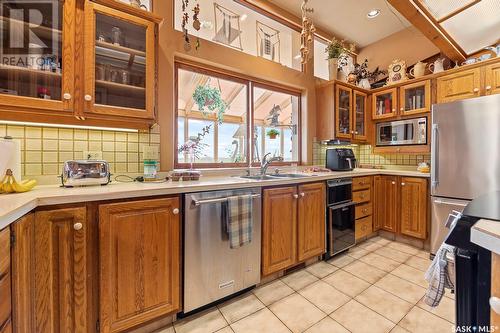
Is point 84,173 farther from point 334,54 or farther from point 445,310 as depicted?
point 334,54

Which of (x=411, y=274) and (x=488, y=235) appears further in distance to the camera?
(x=411, y=274)

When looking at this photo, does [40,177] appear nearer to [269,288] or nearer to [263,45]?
[269,288]

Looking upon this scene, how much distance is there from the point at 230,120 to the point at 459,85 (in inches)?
109

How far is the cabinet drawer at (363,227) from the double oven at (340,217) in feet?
0.45

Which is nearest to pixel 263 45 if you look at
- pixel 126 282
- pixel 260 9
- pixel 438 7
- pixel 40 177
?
pixel 260 9

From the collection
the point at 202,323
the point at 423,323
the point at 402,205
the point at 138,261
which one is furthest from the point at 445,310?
the point at 138,261

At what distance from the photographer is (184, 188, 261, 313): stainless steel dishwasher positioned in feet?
4.88

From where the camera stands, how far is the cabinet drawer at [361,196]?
8.77ft

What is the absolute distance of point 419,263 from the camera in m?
2.31

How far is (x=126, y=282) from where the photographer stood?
1.27 metres

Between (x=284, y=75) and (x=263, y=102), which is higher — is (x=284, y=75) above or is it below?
above

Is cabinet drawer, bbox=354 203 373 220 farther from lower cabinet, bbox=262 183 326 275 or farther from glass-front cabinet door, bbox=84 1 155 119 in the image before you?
glass-front cabinet door, bbox=84 1 155 119

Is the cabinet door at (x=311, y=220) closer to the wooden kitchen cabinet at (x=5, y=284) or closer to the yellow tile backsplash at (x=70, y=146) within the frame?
the yellow tile backsplash at (x=70, y=146)

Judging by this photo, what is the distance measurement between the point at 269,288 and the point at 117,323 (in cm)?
116
